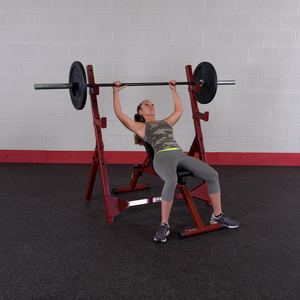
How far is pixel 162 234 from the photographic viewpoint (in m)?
1.97

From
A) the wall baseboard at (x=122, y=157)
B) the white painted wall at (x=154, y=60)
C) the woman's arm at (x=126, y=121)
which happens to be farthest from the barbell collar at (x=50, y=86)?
the wall baseboard at (x=122, y=157)

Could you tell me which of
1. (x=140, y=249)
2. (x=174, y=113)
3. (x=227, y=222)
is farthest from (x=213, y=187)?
(x=174, y=113)

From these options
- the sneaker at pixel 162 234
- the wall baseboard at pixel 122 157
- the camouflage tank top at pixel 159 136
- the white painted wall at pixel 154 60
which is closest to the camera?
the sneaker at pixel 162 234

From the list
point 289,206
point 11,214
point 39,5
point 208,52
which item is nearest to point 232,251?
point 289,206

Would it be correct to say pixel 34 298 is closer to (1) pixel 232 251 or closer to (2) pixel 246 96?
(1) pixel 232 251

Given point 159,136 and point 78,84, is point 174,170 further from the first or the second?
point 78,84

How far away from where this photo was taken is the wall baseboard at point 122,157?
377 cm

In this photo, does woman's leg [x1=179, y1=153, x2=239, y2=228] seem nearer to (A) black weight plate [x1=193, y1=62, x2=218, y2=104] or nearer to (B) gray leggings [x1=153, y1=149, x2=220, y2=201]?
(B) gray leggings [x1=153, y1=149, x2=220, y2=201]

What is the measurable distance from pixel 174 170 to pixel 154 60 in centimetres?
187

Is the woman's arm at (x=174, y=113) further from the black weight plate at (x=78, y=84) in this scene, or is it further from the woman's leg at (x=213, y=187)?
the black weight plate at (x=78, y=84)

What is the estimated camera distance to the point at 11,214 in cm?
235

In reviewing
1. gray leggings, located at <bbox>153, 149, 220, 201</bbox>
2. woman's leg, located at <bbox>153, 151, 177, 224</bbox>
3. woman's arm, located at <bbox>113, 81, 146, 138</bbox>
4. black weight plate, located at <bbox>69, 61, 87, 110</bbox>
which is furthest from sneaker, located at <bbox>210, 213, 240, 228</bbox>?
black weight plate, located at <bbox>69, 61, 87, 110</bbox>

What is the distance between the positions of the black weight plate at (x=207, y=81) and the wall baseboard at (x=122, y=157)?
1.30 metres

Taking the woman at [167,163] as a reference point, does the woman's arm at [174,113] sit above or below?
above
